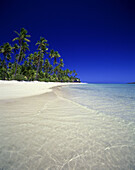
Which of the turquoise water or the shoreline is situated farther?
the shoreline

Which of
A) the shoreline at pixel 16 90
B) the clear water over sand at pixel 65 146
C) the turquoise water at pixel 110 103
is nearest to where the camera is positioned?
the clear water over sand at pixel 65 146

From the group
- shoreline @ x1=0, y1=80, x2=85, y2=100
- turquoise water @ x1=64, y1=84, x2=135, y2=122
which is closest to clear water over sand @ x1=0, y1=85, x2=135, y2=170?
turquoise water @ x1=64, y1=84, x2=135, y2=122

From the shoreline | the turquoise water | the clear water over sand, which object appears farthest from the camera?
the shoreline

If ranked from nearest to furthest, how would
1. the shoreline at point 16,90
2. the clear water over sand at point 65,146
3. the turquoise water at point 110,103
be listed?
the clear water over sand at point 65,146
the turquoise water at point 110,103
the shoreline at point 16,90

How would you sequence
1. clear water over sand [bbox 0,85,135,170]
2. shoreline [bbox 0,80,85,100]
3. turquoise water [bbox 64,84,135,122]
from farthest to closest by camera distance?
1. shoreline [bbox 0,80,85,100]
2. turquoise water [bbox 64,84,135,122]
3. clear water over sand [bbox 0,85,135,170]

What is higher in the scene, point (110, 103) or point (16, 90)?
point (16, 90)

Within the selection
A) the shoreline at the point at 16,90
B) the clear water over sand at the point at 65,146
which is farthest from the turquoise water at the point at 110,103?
the shoreline at the point at 16,90

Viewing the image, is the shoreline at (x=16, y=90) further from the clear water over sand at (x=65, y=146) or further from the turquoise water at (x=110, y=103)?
the clear water over sand at (x=65, y=146)

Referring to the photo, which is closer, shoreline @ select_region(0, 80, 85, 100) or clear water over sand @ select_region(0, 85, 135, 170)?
clear water over sand @ select_region(0, 85, 135, 170)

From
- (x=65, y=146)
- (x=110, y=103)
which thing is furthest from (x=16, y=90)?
(x=65, y=146)

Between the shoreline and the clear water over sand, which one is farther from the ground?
the shoreline

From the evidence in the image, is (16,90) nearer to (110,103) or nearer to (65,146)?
(110,103)

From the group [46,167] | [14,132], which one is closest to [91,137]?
[46,167]

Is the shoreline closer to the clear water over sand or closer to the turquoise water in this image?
the turquoise water
